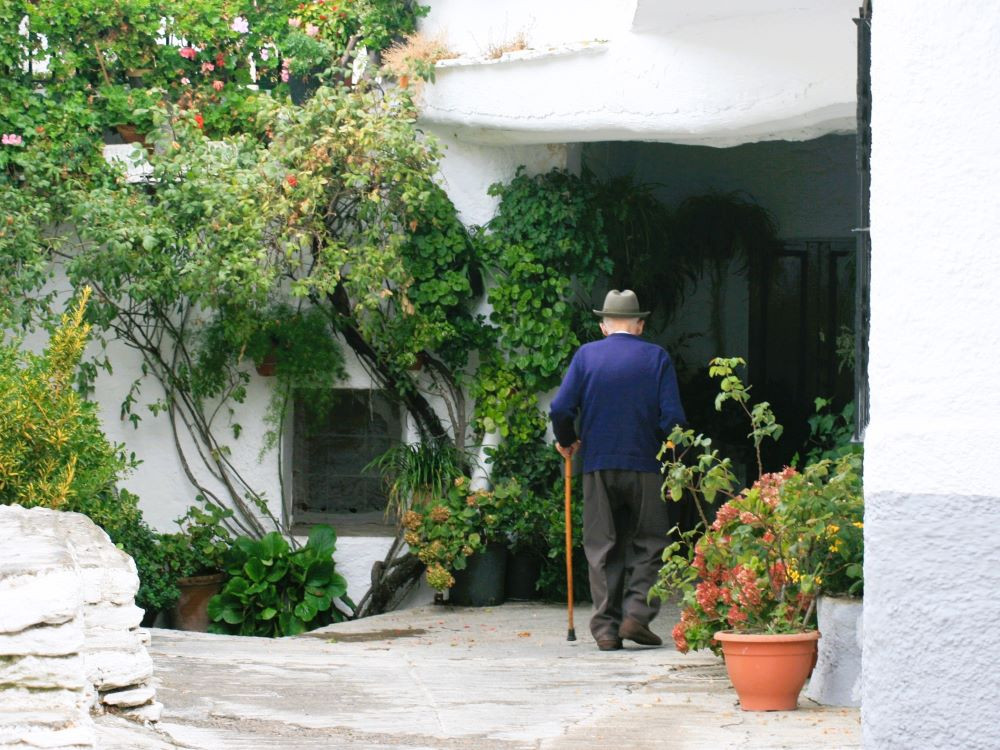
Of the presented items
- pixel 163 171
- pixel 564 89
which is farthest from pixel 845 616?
pixel 163 171

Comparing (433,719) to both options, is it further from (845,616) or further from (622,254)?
(622,254)

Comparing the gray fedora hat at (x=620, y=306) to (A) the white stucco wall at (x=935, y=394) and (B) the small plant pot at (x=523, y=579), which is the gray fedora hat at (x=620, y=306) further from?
(A) the white stucco wall at (x=935, y=394)

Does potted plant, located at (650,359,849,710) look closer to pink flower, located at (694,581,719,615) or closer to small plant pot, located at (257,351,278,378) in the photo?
pink flower, located at (694,581,719,615)

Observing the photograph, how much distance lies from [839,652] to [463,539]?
148 inches

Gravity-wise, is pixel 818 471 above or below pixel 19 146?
below

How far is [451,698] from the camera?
616cm

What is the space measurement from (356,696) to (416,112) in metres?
4.15

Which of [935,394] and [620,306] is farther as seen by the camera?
[620,306]

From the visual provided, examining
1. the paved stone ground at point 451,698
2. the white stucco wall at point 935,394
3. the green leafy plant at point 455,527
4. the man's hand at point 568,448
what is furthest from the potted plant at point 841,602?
the green leafy plant at point 455,527

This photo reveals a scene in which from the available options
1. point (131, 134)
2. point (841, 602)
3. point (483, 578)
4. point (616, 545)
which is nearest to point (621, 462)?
point (616, 545)

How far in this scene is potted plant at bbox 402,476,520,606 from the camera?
9.02m

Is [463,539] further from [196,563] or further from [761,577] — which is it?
[761,577]

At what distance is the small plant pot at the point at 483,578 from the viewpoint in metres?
9.29

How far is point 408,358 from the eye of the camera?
29.9 ft
